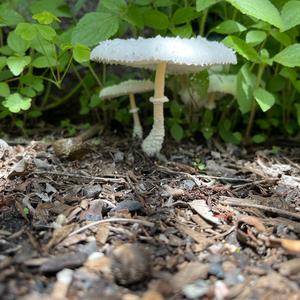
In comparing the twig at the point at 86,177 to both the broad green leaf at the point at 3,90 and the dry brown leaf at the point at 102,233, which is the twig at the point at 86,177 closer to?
the dry brown leaf at the point at 102,233

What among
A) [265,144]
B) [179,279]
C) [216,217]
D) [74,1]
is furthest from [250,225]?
[74,1]

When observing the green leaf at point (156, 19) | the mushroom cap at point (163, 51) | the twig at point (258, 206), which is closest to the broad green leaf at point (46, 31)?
the mushroom cap at point (163, 51)

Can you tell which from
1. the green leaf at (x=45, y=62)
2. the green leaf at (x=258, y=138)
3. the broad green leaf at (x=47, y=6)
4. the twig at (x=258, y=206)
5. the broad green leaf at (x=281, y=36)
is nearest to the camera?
the twig at (x=258, y=206)

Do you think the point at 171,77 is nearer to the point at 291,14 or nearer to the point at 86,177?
the point at 291,14

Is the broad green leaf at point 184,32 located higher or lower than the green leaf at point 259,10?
lower

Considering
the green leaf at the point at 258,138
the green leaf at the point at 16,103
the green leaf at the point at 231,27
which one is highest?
the green leaf at the point at 231,27

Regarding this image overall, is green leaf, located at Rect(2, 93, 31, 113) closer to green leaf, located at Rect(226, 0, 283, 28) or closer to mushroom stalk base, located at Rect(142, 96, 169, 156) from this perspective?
mushroom stalk base, located at Rect(142, 96, 169, 156)
